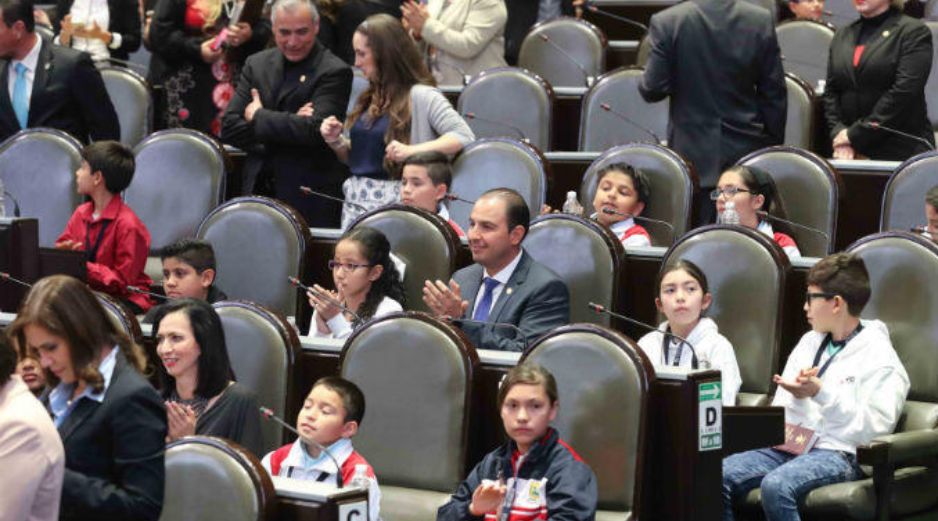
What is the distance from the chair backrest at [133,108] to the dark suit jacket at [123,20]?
50 cm

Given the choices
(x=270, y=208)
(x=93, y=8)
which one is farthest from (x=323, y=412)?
(x=93, y=8)

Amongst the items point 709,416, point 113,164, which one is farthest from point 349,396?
point 113,164

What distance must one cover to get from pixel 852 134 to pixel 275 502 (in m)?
A: 1.95

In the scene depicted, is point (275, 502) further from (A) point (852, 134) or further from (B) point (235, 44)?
(B) point (235, 44)

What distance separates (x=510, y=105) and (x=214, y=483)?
2.13 m

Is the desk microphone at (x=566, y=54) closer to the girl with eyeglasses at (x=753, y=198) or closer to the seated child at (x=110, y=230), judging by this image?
the girl with eyeglasses at (x=753, y=198)

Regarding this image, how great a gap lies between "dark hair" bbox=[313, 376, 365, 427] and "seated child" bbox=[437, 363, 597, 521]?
0.60 feet

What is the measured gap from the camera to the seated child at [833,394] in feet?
9.30

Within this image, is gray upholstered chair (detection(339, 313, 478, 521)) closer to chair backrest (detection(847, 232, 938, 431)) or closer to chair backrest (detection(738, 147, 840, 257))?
chair backrest (detection(847, 232, 938, 431))

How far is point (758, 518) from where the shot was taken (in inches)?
114

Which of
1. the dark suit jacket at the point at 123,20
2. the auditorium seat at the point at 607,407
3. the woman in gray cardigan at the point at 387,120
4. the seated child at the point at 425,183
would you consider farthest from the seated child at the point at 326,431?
the dark suit jacket at the point at 123,20

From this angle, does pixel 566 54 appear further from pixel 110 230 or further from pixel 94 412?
pixel 94 412

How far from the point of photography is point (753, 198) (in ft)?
11.2

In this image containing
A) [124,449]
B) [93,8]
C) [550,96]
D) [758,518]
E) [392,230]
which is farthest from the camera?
[93,8]
